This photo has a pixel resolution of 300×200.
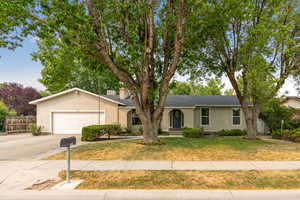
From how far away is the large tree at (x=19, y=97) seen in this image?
91.0ft

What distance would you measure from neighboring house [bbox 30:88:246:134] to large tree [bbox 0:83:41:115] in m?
12.8

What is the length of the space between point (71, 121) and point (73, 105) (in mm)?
1634

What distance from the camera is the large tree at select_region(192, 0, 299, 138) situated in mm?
9883

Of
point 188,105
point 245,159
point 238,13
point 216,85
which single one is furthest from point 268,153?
point 216,85

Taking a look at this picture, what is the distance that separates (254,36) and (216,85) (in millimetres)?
34843

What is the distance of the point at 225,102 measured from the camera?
18531 millimetres

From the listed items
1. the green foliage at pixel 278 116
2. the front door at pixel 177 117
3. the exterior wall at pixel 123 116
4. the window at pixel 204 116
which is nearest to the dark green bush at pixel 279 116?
the green foliage at pixel 278 116

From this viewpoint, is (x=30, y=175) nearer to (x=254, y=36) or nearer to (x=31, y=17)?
(x=31, y=17)

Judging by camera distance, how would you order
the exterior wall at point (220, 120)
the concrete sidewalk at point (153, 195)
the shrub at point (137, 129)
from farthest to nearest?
the exterior wall at point (220, 120) → the shrub at point (137, 129) → the concrete sidewalk at point (153, 195)

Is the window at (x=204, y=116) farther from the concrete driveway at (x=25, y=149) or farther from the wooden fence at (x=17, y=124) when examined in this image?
the wooden fence at (x=17, y=124)

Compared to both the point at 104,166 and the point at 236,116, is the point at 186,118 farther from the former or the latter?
the point at 104,166

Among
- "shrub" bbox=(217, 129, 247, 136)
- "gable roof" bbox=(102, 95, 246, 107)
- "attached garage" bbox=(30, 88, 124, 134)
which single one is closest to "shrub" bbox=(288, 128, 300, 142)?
"shrub" bbox=(217, 129, 247, 136)

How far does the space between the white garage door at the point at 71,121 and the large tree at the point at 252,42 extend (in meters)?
12.1

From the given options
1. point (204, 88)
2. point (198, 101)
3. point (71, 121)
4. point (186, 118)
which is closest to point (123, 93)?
point (71, 121)
